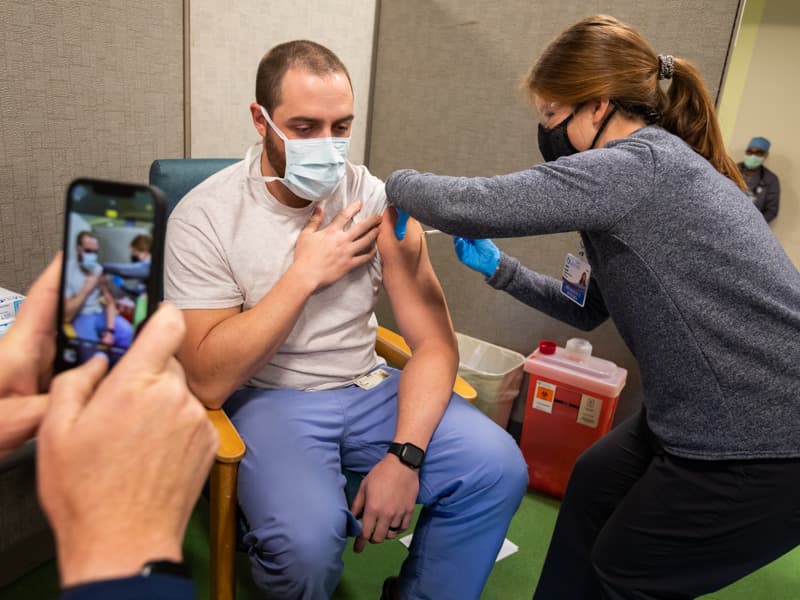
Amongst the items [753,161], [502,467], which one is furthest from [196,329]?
[753,161]

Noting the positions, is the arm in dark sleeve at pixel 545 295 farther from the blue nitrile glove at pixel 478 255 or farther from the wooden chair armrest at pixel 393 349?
the wooden chair armrest at pixel 393 349

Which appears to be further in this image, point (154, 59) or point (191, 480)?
point (154, 59)

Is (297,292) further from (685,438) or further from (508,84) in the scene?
(508,84)

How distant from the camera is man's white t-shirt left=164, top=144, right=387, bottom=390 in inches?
53.6

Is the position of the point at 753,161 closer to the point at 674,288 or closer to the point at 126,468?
the point at 674,288

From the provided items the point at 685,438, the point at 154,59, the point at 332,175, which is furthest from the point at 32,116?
the point at 685,438

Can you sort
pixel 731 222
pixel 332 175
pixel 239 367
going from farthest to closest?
pixel 332 175
pixel 239 367
pixel 731 222

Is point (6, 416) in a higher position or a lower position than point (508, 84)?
lower

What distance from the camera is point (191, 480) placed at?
561 millimetres

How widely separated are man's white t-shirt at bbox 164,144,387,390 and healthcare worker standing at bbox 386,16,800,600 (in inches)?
12.5

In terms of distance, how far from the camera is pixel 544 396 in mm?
2158

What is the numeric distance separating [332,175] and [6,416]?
0.93 m

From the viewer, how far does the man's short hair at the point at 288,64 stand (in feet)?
4.61

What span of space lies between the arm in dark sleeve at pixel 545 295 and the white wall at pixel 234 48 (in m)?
0.98
